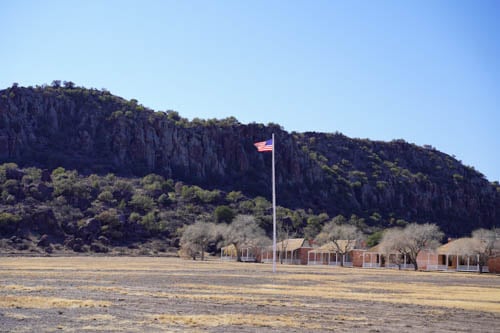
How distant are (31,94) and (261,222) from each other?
65.5 metres

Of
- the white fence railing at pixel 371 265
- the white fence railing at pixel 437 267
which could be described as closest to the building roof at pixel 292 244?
the white fence railing at pixel 371 265

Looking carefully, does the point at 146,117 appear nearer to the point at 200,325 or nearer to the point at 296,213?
the point at 296,213

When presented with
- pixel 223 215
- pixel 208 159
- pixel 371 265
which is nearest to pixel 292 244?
pixel 371 265

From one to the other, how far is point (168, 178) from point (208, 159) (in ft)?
48.3

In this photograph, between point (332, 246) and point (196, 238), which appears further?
point (332, 246)

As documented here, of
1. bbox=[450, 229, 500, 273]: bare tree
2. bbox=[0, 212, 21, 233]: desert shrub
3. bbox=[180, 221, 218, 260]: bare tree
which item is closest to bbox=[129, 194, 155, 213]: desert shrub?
bbox=[180, 221, 218, 260]: bare tree

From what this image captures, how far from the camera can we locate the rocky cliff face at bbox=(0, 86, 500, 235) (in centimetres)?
15500

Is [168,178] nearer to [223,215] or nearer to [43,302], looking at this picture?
[223,215]

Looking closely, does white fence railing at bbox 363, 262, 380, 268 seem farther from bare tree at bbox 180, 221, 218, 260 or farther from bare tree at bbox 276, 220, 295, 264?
bare tree at bbox 180, 221, 218, 260

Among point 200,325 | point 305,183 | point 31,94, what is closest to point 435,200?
point 305,183

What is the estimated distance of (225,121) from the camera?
187000 mm

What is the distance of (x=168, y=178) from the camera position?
159m

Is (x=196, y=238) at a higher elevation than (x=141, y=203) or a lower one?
lower

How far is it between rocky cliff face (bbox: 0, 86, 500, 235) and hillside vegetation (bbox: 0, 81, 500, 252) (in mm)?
286
